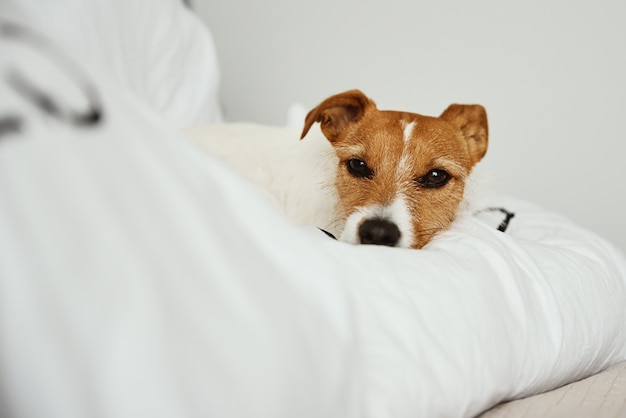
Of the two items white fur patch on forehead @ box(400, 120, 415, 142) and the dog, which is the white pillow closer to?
the dog

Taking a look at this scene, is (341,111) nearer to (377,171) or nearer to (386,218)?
(377,171)

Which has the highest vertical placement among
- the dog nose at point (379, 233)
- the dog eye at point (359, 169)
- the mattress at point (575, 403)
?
the dog eye at point (359, 169)

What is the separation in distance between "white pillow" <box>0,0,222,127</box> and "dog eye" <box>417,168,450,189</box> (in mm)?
753

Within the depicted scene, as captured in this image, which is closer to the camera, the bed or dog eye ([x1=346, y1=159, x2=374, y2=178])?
the bed

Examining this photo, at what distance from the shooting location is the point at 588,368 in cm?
92

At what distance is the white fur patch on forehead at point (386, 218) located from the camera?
1034 millimetres

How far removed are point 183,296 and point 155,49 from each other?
1.71m

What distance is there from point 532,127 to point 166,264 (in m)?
1.99

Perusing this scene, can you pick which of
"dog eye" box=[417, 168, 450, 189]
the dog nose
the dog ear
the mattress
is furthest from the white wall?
the mattress

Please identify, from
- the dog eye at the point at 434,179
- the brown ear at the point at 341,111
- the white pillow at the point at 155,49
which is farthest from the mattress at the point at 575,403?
the white pillow at the point at 155,49

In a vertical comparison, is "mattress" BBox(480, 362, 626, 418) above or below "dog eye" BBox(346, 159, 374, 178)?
below

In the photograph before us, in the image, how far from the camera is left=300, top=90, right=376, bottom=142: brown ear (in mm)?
1322

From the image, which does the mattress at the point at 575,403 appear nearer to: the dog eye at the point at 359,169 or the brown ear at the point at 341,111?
the dog eye at the point at 359,169

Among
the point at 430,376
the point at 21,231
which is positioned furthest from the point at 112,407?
the point at 430,376
